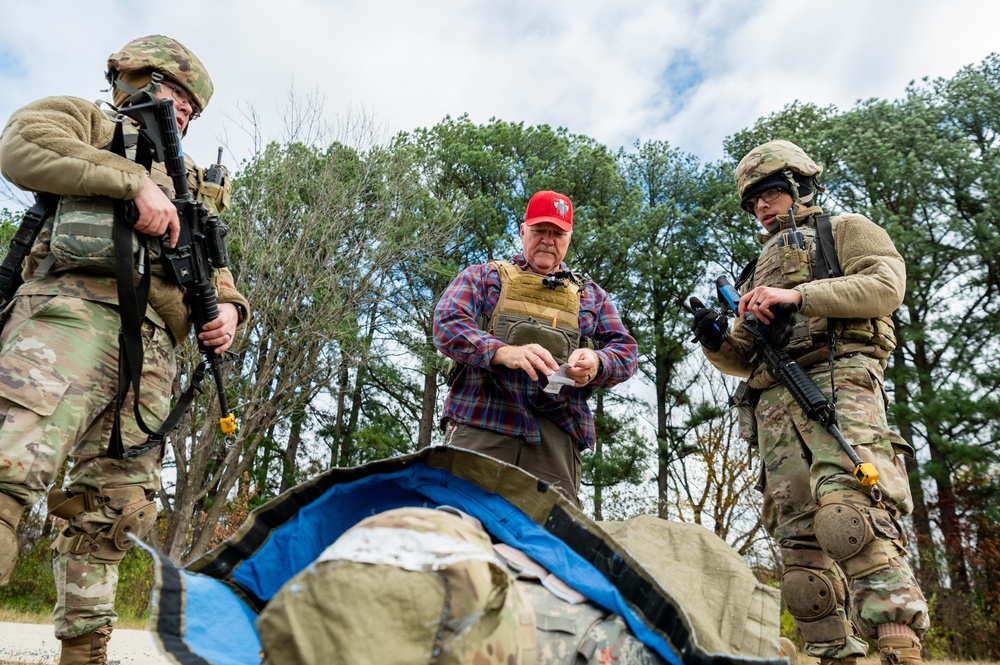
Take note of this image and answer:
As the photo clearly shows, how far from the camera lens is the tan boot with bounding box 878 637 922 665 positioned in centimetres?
283

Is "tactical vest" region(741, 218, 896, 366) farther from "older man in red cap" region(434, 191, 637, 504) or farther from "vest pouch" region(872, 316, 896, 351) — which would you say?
"older man in red cap" region(434, 191, 637, 504)

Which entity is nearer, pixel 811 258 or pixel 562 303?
pixel 562 303

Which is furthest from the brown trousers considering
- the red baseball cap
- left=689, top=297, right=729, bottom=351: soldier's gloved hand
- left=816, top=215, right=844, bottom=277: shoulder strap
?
left=816, top=215, right=844, bottom=277: shoulder strap

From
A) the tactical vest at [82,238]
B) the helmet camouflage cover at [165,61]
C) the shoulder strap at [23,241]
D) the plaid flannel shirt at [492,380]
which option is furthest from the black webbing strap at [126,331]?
the plaid flannel shirt at [492,380]

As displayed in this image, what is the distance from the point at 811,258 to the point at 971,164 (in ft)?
49.1

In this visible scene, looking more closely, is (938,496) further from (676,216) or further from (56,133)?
(56,133)

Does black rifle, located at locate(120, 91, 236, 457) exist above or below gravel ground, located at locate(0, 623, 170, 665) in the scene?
above

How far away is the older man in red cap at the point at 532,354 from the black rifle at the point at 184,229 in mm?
1074

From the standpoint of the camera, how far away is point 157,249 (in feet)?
10.1

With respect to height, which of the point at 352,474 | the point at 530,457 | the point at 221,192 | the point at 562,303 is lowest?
the point at 352,474

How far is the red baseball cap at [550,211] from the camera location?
343 cm

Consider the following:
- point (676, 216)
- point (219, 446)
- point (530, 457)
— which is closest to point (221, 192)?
point (530, 457)

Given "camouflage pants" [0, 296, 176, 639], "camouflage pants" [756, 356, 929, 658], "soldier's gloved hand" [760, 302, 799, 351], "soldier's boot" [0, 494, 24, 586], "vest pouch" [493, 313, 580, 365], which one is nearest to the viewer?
"soldier's boot" [0, 494, 24, 586]

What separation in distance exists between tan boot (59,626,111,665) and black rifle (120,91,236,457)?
0.78 meters
